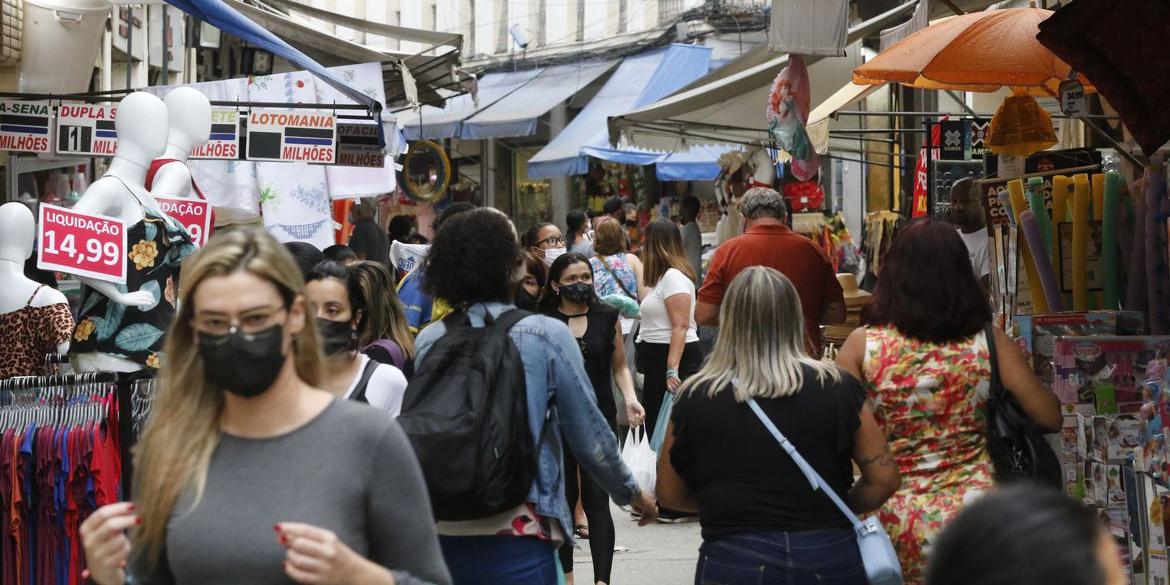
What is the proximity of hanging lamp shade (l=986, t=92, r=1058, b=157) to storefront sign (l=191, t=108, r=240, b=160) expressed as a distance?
515cm

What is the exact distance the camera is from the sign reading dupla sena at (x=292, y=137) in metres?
10.9

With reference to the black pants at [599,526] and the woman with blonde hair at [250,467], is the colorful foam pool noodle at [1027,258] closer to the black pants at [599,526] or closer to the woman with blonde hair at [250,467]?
the black pants at [599,526]

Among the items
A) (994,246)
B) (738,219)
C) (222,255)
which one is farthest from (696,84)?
(222,255)

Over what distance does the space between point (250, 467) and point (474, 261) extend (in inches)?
72.3

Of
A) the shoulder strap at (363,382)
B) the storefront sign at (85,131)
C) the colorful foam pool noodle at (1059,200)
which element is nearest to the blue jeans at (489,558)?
the shoulder strap at (363,382)

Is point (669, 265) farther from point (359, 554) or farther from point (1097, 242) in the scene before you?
point (359, 554)

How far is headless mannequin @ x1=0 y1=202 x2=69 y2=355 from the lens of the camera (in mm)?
7047

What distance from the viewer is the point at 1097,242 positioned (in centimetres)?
655

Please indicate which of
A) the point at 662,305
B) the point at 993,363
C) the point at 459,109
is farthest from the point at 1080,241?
the point at 459,109

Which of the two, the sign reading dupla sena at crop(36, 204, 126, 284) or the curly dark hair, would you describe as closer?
the curly dark hair

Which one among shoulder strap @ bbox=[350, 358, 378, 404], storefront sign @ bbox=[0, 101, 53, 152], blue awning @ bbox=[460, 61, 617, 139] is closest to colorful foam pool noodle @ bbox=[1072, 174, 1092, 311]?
shoulder strap @ bbox=[350, 358, 378, 404]

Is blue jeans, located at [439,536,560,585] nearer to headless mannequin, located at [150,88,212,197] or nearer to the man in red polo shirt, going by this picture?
the man in red polo shirt

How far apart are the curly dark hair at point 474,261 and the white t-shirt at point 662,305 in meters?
5.47

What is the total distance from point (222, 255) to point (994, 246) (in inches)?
209
